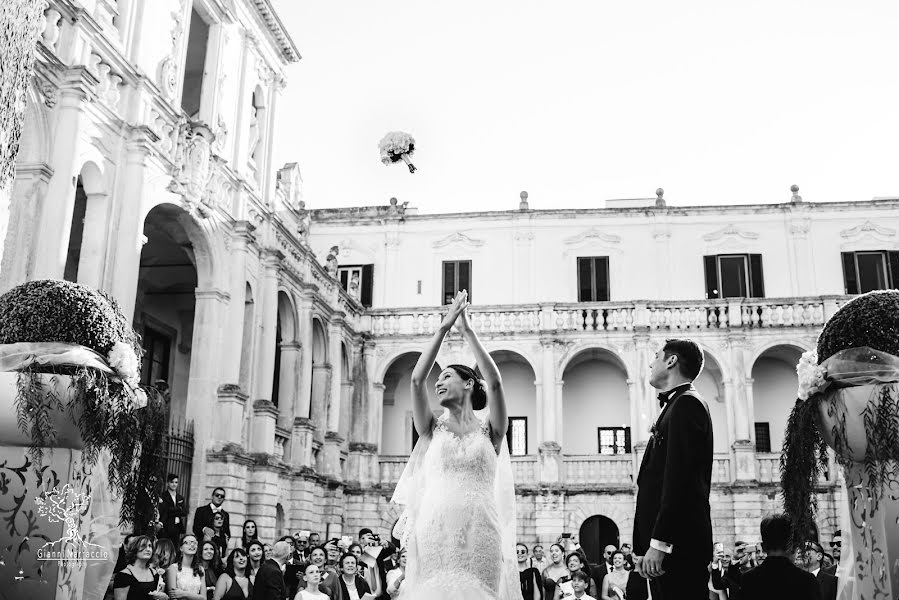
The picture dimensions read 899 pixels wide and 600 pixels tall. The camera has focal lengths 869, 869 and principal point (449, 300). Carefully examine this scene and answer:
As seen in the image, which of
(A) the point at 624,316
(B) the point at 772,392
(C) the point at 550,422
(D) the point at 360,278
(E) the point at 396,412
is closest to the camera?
(C) the point at 550,422

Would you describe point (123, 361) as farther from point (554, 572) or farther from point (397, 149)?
point (554, 572)

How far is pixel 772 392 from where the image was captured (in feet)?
89.2

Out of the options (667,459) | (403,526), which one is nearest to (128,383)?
(403,526)

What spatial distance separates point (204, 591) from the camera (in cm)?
936

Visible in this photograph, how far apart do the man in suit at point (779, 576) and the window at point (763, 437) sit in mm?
22434

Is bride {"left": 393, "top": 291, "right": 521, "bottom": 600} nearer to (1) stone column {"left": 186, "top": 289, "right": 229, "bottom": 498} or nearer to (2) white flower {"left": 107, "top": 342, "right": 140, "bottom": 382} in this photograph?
(2) white flower {"left": 107, "top": 342, "right": 140, "bottom": 382}

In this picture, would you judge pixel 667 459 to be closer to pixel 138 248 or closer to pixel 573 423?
pixel 138 248

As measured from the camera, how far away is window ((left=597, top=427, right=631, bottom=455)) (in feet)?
90.0

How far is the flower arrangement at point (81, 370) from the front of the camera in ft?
17.1

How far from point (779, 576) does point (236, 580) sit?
263 inches

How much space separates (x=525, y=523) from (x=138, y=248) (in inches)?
575

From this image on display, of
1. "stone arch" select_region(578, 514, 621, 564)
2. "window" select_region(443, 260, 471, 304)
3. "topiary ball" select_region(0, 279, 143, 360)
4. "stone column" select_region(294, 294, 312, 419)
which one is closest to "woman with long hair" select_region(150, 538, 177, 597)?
"topiary ball" select_region(0, 279, 143, 360)

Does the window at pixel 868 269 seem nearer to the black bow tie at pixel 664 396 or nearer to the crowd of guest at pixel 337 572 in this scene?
the crowd of guest at pixel 337 572

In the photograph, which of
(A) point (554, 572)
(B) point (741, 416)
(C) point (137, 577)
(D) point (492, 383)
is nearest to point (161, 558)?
(C) point (137, 577)
